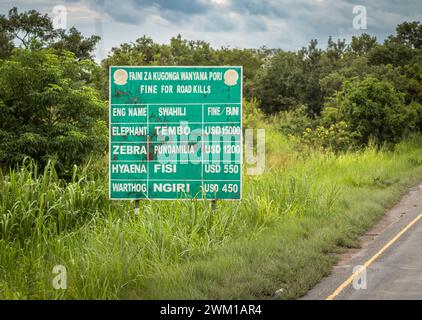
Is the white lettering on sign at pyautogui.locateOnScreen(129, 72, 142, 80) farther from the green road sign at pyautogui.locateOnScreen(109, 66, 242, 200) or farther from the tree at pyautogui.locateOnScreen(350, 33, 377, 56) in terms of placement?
the tree at pyautogui.locateOnScreen(350, 33, 377, 56)

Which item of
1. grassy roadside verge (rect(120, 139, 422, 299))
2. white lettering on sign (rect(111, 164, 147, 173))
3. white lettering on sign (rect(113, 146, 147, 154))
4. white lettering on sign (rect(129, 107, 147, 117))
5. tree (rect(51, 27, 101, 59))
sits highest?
tree (rect(51, 27, 101, 59))

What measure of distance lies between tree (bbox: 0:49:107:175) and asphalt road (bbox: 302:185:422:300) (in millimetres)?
7355

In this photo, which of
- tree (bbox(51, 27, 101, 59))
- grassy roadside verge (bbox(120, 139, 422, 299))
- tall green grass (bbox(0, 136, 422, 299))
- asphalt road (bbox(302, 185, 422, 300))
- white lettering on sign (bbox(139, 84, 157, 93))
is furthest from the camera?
tree (bbox(51, 27, 101, 59))

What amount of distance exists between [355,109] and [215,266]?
2398 cm

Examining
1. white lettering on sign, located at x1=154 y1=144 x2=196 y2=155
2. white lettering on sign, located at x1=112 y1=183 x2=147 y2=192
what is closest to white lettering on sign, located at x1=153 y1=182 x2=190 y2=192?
white lettering on sign, located at x1=112 y1=183 x2=147 y2=192

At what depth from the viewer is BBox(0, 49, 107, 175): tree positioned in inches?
622

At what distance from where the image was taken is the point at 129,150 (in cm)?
1315

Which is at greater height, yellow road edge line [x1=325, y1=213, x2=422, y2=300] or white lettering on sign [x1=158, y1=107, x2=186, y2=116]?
white lettering on sign [x1=158, y1=107, x2=186, y2=116]

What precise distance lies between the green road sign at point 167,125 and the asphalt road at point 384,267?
9.62 ft

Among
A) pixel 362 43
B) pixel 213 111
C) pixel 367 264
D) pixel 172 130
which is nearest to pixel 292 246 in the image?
pixel 367 264

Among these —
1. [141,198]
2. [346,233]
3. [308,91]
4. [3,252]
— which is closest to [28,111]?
[141,198]

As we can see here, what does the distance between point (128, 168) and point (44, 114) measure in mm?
4503

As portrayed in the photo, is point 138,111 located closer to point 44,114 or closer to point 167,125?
point 167,125
